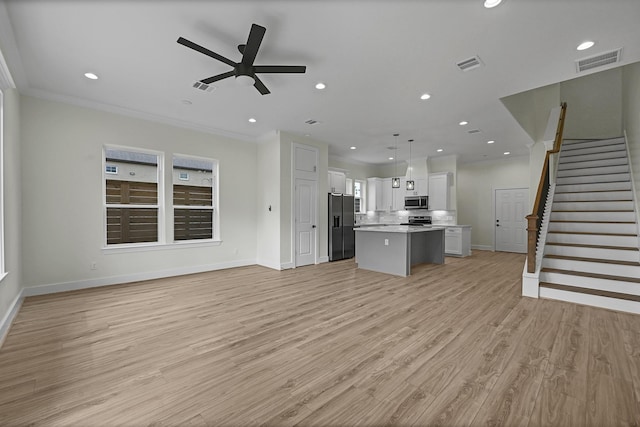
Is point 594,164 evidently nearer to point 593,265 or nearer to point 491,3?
point 593,265

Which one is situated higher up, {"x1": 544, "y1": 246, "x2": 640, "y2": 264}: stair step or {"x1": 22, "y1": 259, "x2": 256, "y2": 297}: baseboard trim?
{"x1": 544, "y1": 246, "x2": 640, "y2": 264}: stair step

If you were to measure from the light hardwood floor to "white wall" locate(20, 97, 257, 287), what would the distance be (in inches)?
26.1

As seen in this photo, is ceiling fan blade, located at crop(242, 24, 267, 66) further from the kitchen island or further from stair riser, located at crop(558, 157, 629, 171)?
stair riser, located at crop(558, 157, 629, 171)

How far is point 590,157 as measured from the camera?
586 cm

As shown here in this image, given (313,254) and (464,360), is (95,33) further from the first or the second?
(313,254)

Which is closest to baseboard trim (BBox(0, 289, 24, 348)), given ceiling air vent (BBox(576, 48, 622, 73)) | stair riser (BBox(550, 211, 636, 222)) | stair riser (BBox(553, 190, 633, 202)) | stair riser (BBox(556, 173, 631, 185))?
ceiling air vent (BBox(576, 48, 622, 73))

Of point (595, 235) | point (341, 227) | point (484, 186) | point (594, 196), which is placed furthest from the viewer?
point (484, 186)

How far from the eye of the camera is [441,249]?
6.48 m

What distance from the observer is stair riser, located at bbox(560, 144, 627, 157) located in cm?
572

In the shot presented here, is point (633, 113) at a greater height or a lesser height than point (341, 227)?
greater

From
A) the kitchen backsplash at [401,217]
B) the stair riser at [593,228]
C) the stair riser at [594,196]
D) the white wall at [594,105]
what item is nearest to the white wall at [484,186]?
the kitchen backsplash at [401,217]

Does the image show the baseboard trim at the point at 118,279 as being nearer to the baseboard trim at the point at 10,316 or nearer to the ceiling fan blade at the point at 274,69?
the baseboard trim at the point at 10,316

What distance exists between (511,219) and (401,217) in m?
3.25

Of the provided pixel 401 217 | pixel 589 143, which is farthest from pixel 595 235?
pixel 401 217
